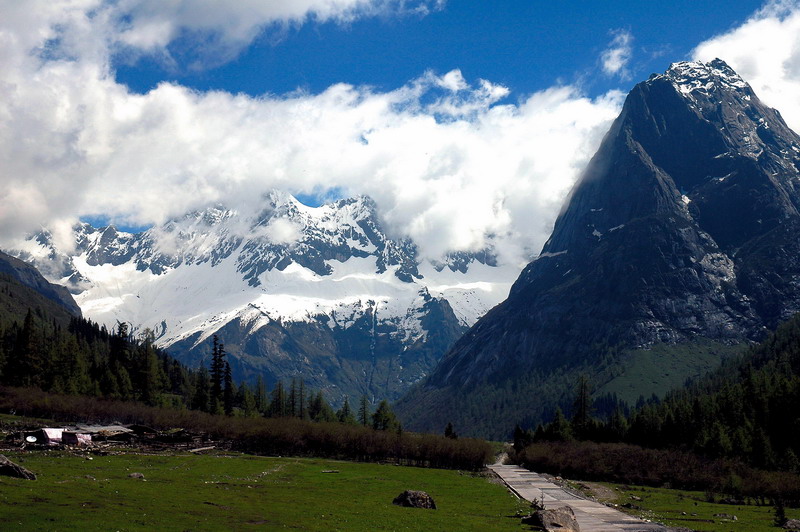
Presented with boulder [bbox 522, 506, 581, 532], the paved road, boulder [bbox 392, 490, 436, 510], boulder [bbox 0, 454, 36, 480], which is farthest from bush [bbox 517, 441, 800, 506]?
boulder [bbox 0, 454, 36, 480]

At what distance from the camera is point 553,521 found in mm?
67375

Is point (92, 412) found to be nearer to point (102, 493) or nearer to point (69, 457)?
point (69, 457)

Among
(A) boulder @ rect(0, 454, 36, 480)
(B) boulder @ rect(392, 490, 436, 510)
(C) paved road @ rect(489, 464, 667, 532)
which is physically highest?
(A) boulder @ rect(0, 454, 36, 480)

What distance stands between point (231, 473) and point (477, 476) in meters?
64.4

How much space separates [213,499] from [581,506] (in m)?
54.5

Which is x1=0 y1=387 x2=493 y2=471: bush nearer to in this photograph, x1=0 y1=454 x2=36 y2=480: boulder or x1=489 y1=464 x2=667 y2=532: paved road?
x1=489 y1=464 x2=667 y2=532: paved road

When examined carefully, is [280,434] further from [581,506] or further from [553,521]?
[553,521]

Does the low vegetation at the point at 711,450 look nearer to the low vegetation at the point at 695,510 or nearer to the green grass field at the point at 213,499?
the low vegetation at the point at 695,510

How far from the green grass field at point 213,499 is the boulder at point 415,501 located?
1597 millimetres

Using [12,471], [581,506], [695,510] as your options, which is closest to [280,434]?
[581,506]

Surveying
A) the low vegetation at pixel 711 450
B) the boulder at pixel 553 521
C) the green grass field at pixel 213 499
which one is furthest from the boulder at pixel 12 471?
the low vegetation at pixel 711 450

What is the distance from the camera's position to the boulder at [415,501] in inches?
3108

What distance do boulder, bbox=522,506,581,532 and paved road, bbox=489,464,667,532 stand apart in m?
4.93

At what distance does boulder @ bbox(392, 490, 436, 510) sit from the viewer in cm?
7894
